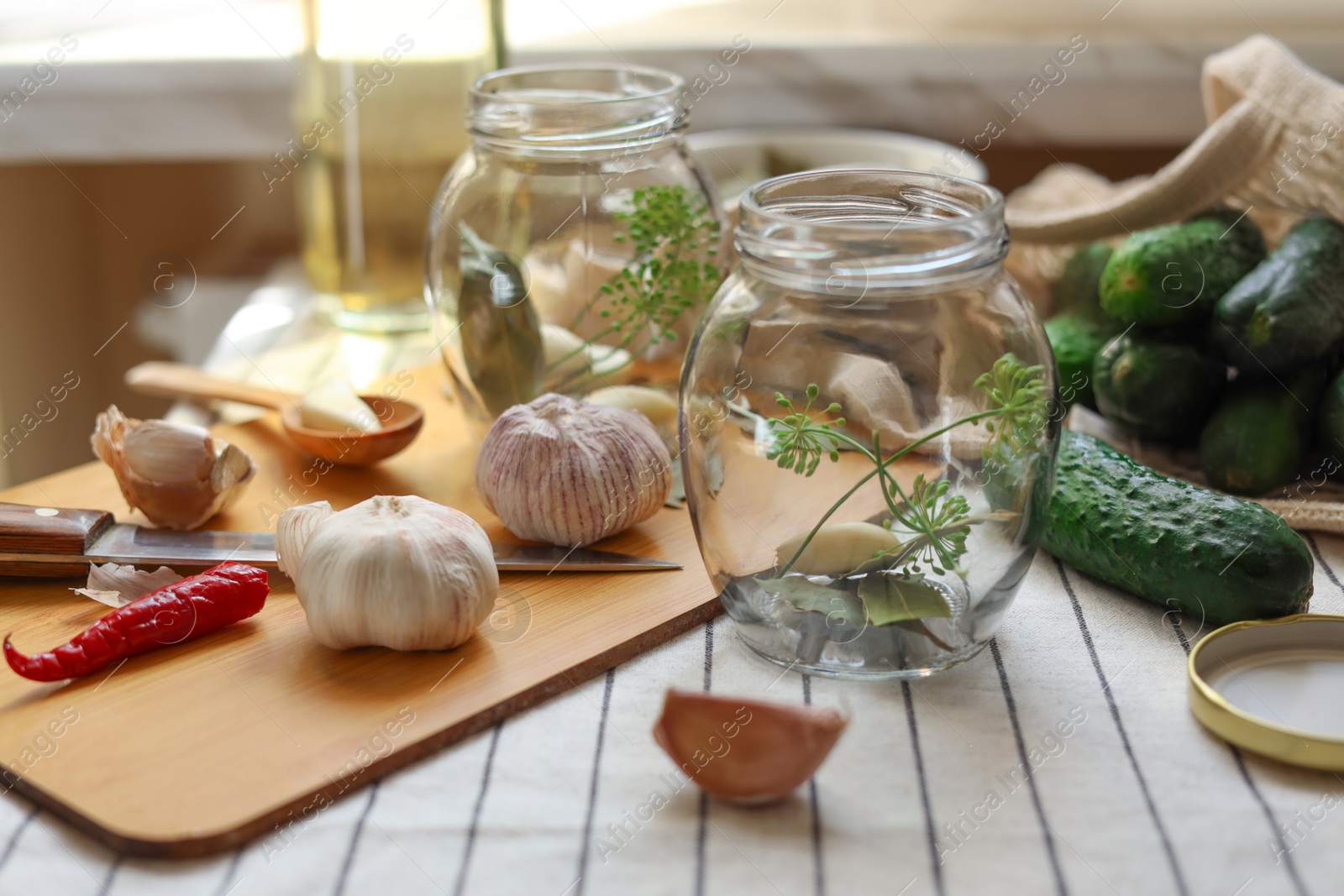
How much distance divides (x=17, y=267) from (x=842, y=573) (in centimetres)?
155

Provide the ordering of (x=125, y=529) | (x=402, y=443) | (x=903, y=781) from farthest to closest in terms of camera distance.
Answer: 1. (x=402, y=443)
2. (x=125, y=529)
3. (x=903, y=781)

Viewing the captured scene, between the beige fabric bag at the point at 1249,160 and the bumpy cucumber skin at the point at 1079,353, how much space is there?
5.3 inches

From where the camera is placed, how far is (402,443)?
106 centimetres

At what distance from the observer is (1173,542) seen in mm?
808

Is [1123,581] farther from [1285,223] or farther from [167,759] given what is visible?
[167,759]

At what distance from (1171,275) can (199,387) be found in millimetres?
907

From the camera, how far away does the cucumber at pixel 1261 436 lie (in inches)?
38.0

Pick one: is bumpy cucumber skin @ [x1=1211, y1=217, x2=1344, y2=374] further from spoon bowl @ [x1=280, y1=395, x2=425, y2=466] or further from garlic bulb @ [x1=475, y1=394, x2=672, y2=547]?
spoon bowl @ [x1=280, y1=395, x2=425, y2=466]

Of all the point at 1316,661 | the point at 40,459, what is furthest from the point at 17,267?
the point at 1316,661

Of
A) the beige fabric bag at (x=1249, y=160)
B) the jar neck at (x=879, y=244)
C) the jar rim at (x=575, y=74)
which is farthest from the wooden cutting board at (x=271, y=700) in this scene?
the beige fabric bag at (x=1249, y=160)

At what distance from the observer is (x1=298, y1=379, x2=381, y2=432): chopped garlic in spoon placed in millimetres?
1059

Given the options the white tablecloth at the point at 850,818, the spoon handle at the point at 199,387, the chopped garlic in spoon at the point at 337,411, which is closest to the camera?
the white tablecloth at the point at 850,818

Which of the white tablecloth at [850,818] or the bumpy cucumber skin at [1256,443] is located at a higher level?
the bumpy cucumber skin at [1256,443]

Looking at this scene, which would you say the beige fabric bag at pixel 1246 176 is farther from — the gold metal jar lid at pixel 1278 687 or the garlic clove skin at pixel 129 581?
the garlic clove skin at pixel 129 581
